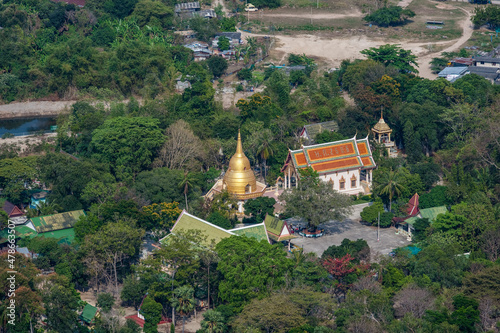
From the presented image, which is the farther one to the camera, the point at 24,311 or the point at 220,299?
the point at 220,299

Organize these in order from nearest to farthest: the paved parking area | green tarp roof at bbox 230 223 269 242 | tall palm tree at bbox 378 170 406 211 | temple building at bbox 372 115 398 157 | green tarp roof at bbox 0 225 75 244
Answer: green tarp roof at bbox 230 223 269 242 < green tarp roof at bbox 0 225 75 244 < the paved parking area < tall palm tree at bbox 378 170 406 211 < temple building at bbox 372 115 398 157

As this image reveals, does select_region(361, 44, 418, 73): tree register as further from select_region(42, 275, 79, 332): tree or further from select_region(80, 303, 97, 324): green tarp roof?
select_region(42, 275, 79, 332): tree

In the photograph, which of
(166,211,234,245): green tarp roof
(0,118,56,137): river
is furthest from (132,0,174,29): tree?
(166,211,234,245): green tarp roof

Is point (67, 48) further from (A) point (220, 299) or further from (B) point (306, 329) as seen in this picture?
(B) point (306, 329)

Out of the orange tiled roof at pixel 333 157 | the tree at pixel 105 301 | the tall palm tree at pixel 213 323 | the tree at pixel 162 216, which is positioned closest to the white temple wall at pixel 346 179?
the orange tiled roof at pixel 333 157

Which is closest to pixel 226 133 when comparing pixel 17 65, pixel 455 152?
pixel 455 152
